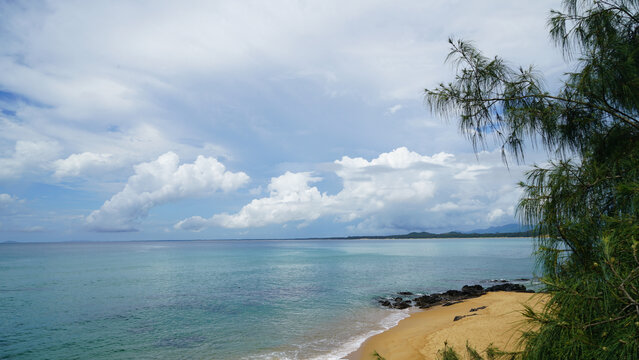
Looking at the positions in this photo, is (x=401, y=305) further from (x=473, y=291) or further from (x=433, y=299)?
(x=473, y=291)

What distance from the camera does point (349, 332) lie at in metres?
18.1

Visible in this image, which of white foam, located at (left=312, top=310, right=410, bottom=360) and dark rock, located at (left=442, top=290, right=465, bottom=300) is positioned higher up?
white foam, located at (left=312, top=310, right=410, bottom=360)

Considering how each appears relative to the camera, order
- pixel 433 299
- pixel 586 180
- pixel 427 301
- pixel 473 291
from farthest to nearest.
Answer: pixel 473 291 < pixel 433 299 < pixel 427 301 < pixel 586 180

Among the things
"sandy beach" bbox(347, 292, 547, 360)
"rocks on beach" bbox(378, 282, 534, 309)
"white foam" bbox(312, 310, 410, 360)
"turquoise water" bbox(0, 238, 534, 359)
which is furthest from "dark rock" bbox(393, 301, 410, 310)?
"sandy beach" bbox(347, 292, 547, 360)

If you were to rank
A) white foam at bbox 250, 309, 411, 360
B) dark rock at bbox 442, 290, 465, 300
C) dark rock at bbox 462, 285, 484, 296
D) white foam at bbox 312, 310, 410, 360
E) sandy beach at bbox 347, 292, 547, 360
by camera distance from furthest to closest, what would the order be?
dark rock at bbox 462, 285, 484, 296
dark rock at bbox 442, 290, 465, 300
white foam at bbox 312, 310, 410, 360
white foam at bbox 250, 309, 411, 360
sandy beach at bbox 347, 292, 547, 360

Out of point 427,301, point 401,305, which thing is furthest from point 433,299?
point 401,305

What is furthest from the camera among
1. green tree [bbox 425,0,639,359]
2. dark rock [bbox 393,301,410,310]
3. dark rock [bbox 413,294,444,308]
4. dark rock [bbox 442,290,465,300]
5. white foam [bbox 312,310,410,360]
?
dark rock [bbox 442,290,465,300]

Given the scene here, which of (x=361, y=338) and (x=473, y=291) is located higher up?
(x=361, y=338)

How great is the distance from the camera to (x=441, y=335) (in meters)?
14.8

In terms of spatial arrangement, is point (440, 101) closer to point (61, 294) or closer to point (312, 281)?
point (312, 281)

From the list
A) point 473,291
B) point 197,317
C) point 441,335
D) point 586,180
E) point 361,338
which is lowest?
point 473,291

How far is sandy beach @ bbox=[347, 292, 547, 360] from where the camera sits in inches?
493

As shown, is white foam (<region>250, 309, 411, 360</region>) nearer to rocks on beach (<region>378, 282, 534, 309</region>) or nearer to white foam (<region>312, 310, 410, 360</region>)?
white foam (<region>312, 310, 410, 360</region>)

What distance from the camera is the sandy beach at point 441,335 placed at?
1253 centimetres
